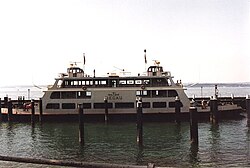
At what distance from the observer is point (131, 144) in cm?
2769

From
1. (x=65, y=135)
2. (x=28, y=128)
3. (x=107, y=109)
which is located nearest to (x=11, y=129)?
(x=28, y=128)

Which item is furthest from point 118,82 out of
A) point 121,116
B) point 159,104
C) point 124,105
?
point 159,104

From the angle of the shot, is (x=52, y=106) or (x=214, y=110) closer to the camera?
(x=214, y=110)

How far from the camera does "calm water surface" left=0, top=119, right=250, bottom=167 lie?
22344 mm

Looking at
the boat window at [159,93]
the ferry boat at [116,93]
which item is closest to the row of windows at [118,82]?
the ferry boat at [116,93]

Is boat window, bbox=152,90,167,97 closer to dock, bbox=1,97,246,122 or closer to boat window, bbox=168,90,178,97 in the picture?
boat window, bbox=168,90,178,97

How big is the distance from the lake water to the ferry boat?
131 inches

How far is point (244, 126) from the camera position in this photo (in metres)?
38.2

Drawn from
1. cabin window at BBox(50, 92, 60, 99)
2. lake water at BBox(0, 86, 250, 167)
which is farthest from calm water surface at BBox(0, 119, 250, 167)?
cabin window at BBox(50, 92, 60, 99)

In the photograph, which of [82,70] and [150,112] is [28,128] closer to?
[82,70]

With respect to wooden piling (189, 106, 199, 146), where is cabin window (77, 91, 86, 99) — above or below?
above

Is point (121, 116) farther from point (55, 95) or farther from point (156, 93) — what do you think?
point (55, 95)

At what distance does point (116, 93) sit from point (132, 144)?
1706 centimetres

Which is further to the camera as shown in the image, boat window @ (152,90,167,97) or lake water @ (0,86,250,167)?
boat window @ (152,90,167,97)
